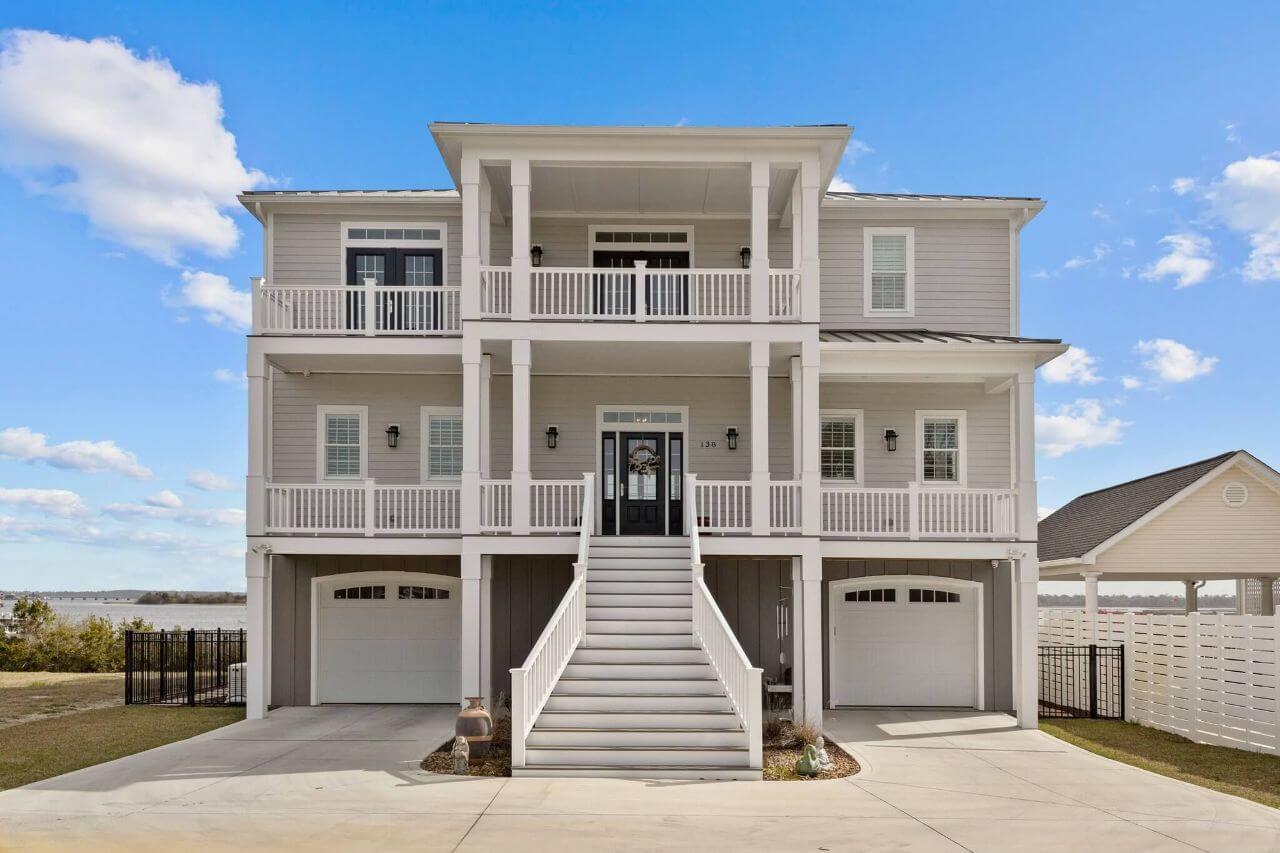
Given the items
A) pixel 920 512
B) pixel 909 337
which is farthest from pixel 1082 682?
pixel 909 337

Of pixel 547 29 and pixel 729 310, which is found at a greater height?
pixel 547 29

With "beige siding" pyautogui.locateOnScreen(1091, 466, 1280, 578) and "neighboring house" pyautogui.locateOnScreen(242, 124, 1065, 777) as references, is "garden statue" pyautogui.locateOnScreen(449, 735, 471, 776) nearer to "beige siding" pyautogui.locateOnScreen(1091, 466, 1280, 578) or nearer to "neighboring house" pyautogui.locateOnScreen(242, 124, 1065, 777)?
"neighboring house" pyautogui.locateOnScreen(242, 124, 1065, 777)

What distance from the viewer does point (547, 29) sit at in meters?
20.7

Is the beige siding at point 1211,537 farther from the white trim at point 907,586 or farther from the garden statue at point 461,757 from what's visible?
the garden statue at point 461,757

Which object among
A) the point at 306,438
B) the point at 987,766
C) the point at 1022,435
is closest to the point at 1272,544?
the point at 1022,435

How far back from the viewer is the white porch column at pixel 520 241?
17016 mm

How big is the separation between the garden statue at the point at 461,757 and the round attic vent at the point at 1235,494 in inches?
659

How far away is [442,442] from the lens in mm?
19828

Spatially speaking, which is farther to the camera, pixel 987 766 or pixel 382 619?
pixel 382 619

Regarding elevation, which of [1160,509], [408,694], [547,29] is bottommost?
[408,694]

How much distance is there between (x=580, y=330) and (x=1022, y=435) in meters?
7.26

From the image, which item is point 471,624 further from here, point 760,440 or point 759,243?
point 759,243

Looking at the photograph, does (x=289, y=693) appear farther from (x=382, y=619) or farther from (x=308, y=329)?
(x=308, y=329)

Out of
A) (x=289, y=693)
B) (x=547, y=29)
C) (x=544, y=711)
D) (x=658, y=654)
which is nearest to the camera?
(x=544, y=711)
